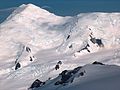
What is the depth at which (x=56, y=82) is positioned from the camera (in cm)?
18800

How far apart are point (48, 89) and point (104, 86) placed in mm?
47425

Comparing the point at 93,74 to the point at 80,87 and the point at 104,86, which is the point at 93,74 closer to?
the point at 80,87

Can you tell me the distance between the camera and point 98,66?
573ft

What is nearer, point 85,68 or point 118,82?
point 118,82

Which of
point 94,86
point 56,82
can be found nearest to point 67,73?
point 56,82

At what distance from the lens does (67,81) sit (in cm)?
17312

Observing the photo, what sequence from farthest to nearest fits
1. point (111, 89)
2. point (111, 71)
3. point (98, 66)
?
point (98, 66)
point (111, 71)
point (111, 89)

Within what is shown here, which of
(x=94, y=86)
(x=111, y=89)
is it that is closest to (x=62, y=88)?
(x=94, y=86)

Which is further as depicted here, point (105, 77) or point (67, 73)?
point (67, 73)

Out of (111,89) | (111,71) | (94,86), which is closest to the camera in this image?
(111,89)

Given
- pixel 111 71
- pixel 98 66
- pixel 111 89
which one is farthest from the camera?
pixel 98 66

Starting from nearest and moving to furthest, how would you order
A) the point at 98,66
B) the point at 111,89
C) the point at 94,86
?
the point at 111,89 < the point at 94,86 < the point at 98,66

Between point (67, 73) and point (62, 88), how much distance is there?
30638 mm

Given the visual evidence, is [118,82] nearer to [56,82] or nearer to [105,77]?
[105,77]
